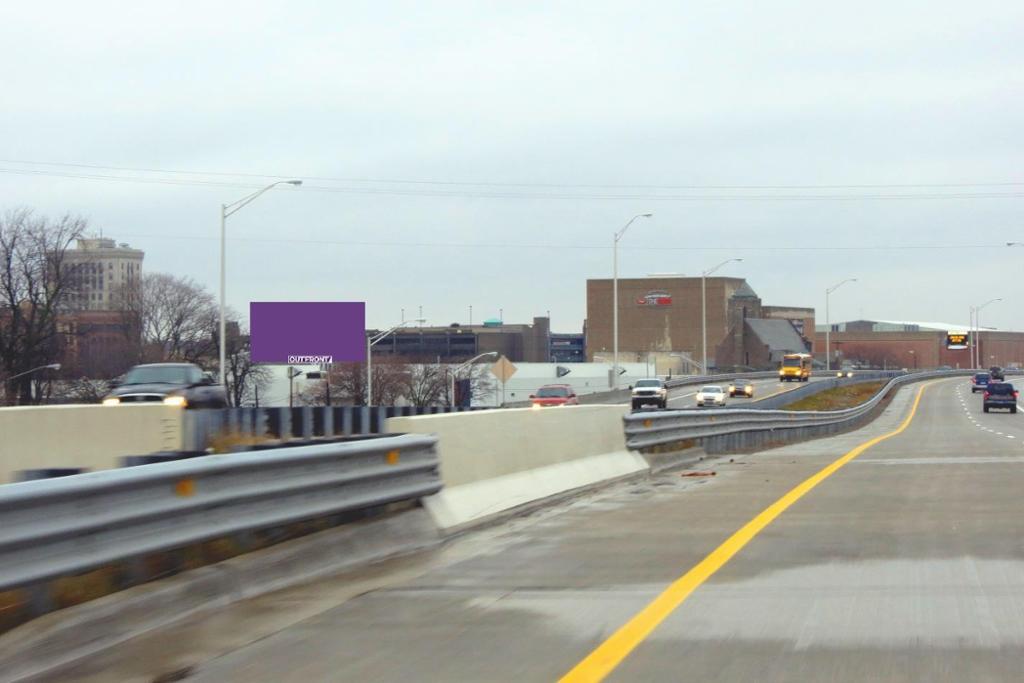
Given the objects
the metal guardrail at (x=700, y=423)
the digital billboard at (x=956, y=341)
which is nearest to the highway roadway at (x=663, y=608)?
the metal guardrail at (x=700, y=423)

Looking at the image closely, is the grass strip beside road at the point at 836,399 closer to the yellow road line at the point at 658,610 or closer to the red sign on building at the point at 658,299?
the yellow road line at the point at 658,610

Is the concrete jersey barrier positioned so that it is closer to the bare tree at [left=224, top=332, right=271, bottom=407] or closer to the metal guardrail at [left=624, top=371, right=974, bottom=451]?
the metal guardrail at [left=624, top=371, right=974, bottom=451]

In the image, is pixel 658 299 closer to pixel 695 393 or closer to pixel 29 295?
pixel 695 393

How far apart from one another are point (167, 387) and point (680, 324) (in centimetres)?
14275

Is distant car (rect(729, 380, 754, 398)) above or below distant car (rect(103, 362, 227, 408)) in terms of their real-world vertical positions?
below

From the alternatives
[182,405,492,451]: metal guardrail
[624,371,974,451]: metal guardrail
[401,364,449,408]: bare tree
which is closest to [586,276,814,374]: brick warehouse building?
[401,364,449,408]: bare tree

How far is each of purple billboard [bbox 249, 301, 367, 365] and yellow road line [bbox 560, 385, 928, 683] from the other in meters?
41.5

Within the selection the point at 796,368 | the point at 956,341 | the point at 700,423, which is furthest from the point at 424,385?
Result: the point at 956,341

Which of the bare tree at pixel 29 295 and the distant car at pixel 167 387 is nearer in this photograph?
the distant car at pixel 167 387

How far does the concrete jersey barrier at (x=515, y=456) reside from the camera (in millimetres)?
11938

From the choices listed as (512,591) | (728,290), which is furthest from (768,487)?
(728,290)

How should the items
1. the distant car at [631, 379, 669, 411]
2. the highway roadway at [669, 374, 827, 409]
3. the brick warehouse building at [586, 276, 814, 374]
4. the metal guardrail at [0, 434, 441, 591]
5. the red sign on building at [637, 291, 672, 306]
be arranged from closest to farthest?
the metal guardrail at [0, 434, 441, 591] → the distant car at [631, 379, 669, 411] → the highway roadway at [669, 374, 827, 409] → the brick warehouse building at [586, 276, 814, 374] → the red sign on building at [637, 291, 672, 306]

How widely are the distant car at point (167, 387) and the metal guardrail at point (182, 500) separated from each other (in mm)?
14693

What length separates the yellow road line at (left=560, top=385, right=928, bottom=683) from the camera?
6.42 metres
